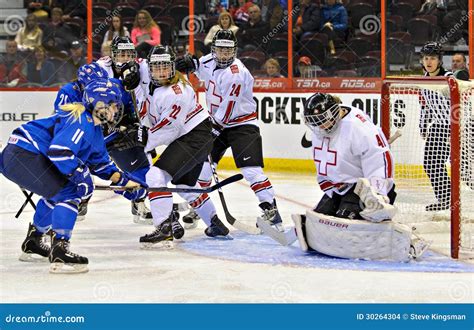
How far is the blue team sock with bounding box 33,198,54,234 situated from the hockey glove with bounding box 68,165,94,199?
0.97 ft

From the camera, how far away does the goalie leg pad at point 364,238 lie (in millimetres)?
4688

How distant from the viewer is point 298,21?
8.52 meters

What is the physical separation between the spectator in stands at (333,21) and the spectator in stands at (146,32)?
145 cm

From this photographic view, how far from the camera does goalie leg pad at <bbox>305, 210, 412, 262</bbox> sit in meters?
4.69

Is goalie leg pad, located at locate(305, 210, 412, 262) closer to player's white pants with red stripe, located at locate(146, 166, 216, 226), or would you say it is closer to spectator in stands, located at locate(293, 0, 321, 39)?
player's white pants with red stripe, located at locate(146, 166, 216, 226)

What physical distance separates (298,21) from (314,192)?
1794 mm

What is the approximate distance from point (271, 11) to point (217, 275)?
448 centimetres

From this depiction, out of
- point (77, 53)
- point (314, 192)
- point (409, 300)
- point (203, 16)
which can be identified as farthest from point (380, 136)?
point (77, 53)

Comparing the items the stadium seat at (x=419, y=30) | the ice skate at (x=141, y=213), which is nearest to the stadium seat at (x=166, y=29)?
the stadium seat at (x=419, y=30)

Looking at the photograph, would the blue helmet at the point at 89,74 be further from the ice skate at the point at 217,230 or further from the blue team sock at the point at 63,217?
the blue team sock at the point at 63,217

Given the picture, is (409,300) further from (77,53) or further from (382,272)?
(77,53)

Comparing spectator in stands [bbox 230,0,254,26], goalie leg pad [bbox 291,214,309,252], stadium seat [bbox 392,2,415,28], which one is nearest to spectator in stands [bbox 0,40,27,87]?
spectator in stands [bbox 230,0,254,26]
